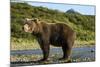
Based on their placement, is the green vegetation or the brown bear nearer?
the green vegetation

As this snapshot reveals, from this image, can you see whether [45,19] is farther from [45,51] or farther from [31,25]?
[45,51]

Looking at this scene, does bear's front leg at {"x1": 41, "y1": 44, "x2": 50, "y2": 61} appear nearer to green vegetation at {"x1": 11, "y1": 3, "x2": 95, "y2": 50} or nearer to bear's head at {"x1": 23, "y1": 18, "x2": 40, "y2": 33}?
green vegetation at {"x1": 11, "y1": 3, "x2": 95, "y2": 50}

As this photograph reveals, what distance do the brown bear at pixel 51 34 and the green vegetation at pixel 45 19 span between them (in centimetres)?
5

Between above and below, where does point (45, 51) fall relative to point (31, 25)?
below

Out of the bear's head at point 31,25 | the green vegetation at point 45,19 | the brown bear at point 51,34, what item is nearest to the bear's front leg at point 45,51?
the brown bear at point 51,34

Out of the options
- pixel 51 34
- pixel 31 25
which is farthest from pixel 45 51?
pixel 31 25

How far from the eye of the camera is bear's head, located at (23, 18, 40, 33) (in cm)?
263

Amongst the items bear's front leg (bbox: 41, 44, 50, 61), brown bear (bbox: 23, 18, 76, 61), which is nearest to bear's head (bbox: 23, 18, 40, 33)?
brown bear (bbox: 23, 18, 76, 61)

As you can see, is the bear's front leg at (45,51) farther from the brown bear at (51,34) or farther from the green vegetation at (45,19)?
the green vegetation at (45,19)

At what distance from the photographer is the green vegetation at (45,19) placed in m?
2.56

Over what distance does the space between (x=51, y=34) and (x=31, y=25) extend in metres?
0.27

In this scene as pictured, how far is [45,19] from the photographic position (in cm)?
273

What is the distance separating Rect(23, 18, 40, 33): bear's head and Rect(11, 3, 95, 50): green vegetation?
0.14ft
